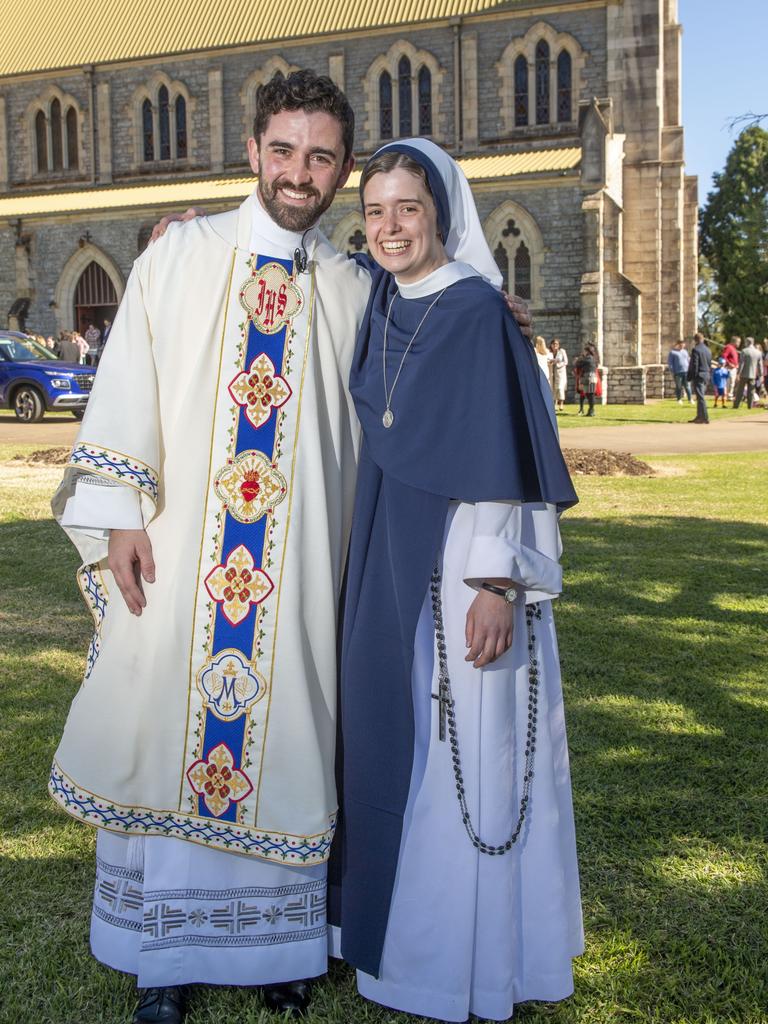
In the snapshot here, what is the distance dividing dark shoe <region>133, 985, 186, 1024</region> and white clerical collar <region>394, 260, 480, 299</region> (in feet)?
6.00

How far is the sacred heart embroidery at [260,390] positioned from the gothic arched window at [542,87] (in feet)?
97.5

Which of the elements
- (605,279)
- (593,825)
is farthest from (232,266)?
(605,279)

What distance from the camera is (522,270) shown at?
92.2 ft

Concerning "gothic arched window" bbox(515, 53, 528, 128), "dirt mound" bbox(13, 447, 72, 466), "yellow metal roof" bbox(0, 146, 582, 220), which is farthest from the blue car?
"gothic arched window" bbox(515, 53, 528, 128)

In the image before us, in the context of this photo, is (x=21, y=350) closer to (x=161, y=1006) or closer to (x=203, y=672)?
(x=203, y=672)

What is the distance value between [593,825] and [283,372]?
202cm

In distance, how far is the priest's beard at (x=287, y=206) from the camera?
2709mm

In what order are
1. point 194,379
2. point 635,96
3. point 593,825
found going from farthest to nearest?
point 635,96 → point 593,825 → point 194,379

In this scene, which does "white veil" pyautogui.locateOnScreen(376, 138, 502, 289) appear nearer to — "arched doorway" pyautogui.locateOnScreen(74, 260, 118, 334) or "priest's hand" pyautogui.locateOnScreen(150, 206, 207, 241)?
"priest's hand" pyautogui.locateOnScreen(150, 206, 207, 241)

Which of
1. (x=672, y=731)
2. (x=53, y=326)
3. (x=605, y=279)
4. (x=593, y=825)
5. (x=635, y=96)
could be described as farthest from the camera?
(x=53, y=326)

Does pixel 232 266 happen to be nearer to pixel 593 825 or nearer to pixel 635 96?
pixel 593 825

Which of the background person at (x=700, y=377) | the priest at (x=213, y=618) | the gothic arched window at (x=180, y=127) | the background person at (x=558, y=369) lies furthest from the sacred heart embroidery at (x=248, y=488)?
the gothic arched window at (x=180, y=127)

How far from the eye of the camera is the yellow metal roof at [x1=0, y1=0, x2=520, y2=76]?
102 ft

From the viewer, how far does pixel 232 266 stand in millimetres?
2744
